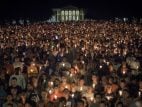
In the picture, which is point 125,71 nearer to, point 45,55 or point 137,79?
point 137,79

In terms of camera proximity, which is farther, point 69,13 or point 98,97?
point 69,13

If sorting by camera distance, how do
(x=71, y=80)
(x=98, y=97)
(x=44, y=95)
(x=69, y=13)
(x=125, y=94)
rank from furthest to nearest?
1. (x=69, y=13)
2. (x=71, y=80)
3. (x=44, y=95)
4. (x=125, y=94)
5. (x=98, y=97)

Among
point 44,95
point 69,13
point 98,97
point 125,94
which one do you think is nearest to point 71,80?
point 44,95

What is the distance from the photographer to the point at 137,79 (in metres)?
17.1

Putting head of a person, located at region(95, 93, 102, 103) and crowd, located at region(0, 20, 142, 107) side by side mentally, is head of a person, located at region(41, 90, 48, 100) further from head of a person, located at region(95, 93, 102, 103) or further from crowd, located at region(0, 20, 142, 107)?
head of a person, located at region(95, 93, 102, 103)

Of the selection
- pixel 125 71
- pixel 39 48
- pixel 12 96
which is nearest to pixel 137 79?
pixel 125 71

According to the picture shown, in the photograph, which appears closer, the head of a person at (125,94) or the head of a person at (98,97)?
the head of a person at (98,97)

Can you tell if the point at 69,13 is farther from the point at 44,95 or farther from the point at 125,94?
the point at 125,94

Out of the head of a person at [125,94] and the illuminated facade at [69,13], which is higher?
the head of a person at [125,94]

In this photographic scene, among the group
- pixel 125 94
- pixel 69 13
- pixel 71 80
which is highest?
pixel 125 94

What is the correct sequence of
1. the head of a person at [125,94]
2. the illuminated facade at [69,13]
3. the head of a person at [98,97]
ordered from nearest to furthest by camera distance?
the head of a person at [98,97] < the head of a person at [125,94] < the illuminated facade at [69,13]

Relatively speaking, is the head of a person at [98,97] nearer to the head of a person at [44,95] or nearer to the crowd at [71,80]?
the crowd at [71,80]

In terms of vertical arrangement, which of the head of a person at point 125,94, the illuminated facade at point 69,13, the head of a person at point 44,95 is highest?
the head of a person at point 125,94

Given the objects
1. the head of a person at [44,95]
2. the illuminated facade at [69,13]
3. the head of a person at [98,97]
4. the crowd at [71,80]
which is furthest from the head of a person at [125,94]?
the illuminated facade at [69,13]
